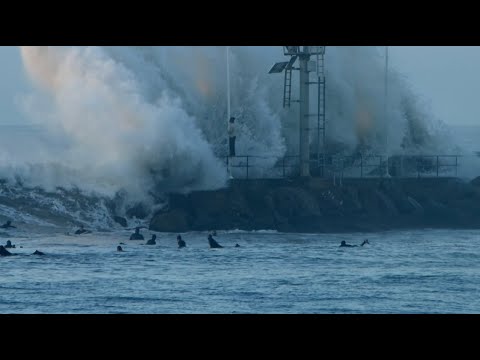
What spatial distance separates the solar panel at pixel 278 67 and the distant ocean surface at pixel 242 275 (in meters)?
6.17

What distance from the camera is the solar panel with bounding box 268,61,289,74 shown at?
34.9 meters

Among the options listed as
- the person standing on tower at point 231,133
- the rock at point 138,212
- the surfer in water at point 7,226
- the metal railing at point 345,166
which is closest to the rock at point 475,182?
the metal railing at point 345,166

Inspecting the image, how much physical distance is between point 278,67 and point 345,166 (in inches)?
135

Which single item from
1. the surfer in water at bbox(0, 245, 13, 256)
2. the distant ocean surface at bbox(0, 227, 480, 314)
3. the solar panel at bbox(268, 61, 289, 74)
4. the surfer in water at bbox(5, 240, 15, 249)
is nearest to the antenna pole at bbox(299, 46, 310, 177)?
the solar panel at bbox(268, 61, 289, 74)

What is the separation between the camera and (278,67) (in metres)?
35.2

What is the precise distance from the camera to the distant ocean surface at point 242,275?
63.7 feet

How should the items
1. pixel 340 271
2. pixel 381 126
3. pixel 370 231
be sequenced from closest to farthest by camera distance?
pixel 340 271 < pixel 370 231 < pixel 381 126

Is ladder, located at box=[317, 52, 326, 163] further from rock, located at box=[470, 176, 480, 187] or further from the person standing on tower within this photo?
rock, located at box=[470, 176, 480, 187]
